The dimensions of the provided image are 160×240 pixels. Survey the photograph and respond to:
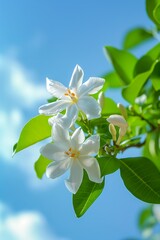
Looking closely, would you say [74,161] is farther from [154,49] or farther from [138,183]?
[154,49]

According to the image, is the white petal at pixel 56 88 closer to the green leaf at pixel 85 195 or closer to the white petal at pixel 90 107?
the white petal at pixel 90 107

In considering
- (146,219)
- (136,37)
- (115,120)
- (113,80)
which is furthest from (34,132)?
(146,219)

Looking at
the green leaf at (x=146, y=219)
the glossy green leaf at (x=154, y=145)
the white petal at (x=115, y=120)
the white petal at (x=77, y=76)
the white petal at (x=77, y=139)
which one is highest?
the white petal at (x=77, y=76)

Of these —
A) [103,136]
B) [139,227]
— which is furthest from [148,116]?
[139,227]

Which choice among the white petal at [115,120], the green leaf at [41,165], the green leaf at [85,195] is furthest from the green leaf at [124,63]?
the green leaf at [85,195]

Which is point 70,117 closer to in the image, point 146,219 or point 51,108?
point 51,108

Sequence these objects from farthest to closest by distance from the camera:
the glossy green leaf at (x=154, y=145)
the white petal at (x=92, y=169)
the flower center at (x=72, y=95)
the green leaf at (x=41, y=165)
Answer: the glossy green leaf at (x=154, y=145) < the green leaf at (x=41, y=165) < the flower center at (x=72, y=95) < the white petal at (x=92, y=169)
